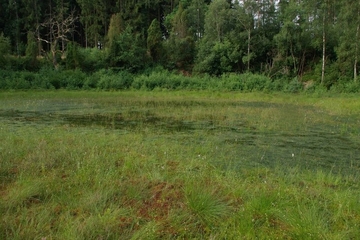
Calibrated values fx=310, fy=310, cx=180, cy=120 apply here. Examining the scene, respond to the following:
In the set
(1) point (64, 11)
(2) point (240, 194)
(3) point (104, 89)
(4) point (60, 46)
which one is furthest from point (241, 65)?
(2) point (240, 194)

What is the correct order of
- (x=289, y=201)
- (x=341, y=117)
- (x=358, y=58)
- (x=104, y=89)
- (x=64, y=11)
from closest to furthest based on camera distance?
(x=289, y=201) → (x=341, y=117) → (x=358, y=58) → (x=104, y=89) → (x=64, y=11)

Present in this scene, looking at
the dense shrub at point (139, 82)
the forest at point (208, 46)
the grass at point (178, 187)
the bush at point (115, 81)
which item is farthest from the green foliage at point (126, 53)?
the grass at point (178, 187)

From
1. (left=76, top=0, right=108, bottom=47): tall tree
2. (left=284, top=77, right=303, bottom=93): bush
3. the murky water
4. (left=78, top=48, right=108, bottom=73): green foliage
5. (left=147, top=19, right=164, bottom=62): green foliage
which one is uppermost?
(left=76, top=0, right=108, bottom=47): tall tree

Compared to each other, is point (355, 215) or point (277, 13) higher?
point (277, 13)

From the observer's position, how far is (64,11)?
141ft

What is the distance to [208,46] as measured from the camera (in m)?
38.3

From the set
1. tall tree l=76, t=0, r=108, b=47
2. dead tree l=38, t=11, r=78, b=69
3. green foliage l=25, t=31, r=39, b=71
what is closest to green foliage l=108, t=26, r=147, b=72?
dead tree l=38, t=11, r=78, b=69

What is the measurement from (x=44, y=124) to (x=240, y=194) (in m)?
9.42

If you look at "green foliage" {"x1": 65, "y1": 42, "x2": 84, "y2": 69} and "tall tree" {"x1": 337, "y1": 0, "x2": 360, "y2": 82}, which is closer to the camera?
"tall tree" {"x1": 337, "y1": 0, "x2": 360, "y2": 82}

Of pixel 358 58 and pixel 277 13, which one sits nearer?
pixel 358 58

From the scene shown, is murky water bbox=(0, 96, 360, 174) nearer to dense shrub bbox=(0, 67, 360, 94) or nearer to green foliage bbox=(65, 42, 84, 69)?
dense shrub bbox=(0, 67, 360, 94)

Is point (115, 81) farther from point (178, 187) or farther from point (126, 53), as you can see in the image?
point (178, 187)

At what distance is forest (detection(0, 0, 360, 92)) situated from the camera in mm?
30906

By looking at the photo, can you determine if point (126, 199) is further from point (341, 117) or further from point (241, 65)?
point (241, 65)
